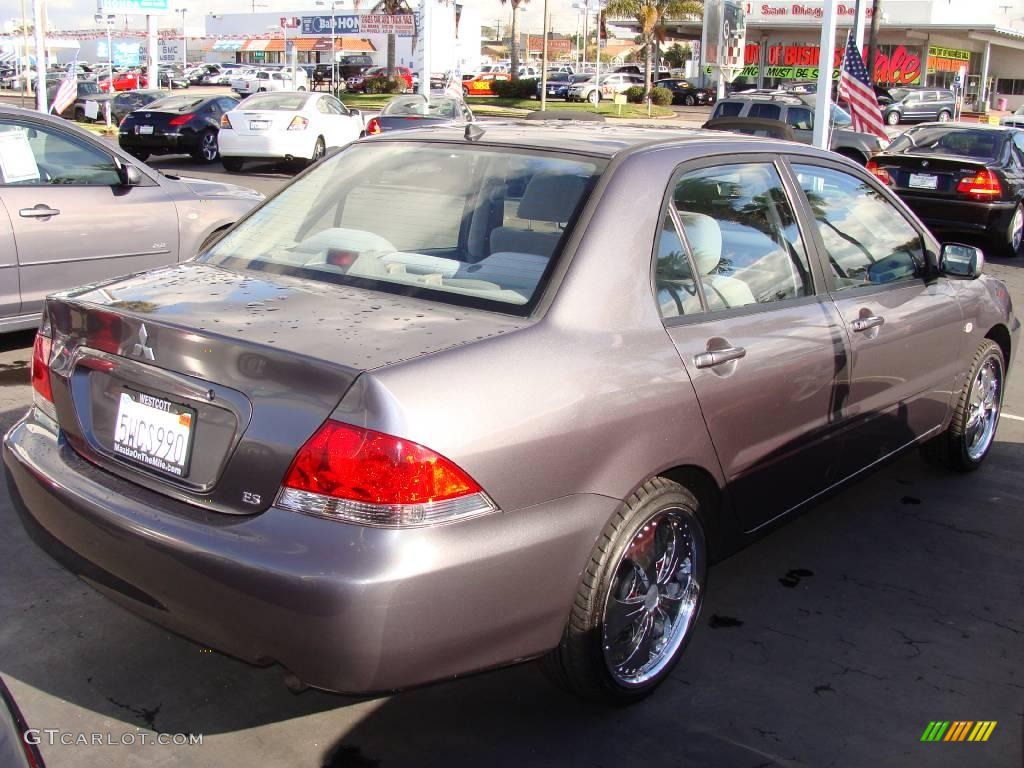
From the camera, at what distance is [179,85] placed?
62.4 metres

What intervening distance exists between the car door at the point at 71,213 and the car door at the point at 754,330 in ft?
14.9

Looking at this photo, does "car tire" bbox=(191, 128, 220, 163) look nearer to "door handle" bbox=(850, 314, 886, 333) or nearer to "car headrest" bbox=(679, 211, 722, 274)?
"door handle" bbox=(850, 314, 886, 333)

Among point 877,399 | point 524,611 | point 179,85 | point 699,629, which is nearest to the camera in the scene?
point 524,611

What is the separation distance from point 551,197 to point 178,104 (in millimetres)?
21010

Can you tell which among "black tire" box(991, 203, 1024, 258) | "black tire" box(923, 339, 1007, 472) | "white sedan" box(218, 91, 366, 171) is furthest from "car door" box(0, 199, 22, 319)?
"white sedan" box(218, 91, 366, 171)

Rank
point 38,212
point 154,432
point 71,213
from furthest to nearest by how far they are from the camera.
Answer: point 71,213
point 38,212
point 154,432

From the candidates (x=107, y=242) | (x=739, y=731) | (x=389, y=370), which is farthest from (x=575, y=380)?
(x=107, y=242)

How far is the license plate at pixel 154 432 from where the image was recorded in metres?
2.79

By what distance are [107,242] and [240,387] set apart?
4.75 m

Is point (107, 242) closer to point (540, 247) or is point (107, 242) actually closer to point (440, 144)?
point (440, 144)

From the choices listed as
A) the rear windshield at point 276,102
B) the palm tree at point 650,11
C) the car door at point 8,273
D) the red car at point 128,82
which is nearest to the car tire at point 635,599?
the car door at point 8,273

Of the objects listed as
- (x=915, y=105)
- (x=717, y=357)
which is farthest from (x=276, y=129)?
(x=915, y=105)

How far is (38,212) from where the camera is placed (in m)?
6.59

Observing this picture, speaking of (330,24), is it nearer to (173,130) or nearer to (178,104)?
(178,104)
